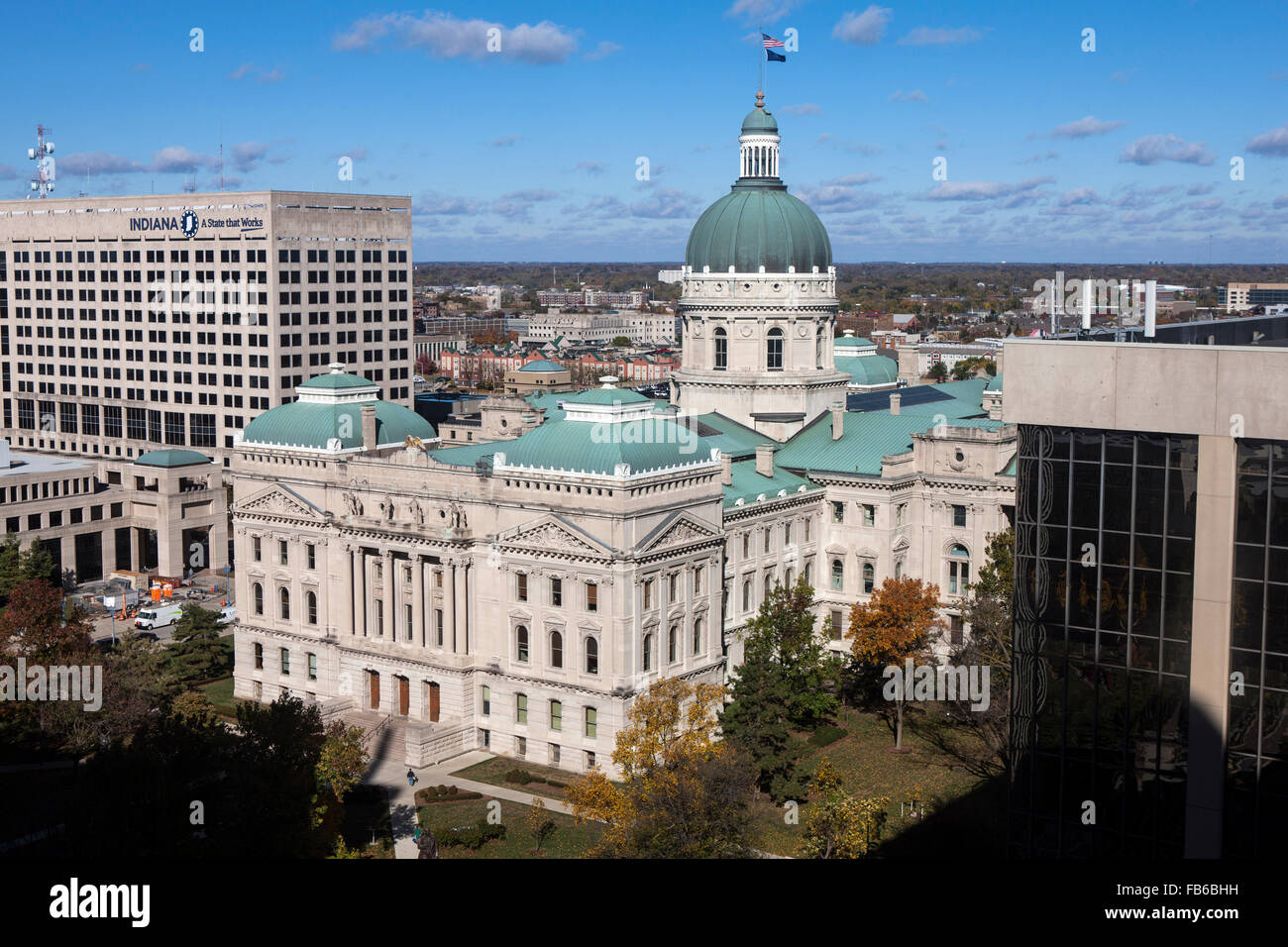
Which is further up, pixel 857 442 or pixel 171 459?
pixel 857 442

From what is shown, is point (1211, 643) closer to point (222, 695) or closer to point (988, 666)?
point (988, 666)

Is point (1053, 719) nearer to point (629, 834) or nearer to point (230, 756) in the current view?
point (629, 834)

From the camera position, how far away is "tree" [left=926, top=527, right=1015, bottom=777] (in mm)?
70938

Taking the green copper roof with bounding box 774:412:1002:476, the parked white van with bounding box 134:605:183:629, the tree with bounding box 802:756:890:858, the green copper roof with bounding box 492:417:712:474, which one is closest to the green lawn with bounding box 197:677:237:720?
the parked white van with bounding box 134:605:183:629

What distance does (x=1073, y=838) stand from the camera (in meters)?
39.1

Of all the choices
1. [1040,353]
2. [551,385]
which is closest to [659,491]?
[1040,353]

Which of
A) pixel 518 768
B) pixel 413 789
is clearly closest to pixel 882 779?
pixel 518 768

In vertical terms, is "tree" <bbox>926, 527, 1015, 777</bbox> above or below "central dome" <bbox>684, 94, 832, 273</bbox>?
below

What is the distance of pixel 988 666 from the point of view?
240 ft

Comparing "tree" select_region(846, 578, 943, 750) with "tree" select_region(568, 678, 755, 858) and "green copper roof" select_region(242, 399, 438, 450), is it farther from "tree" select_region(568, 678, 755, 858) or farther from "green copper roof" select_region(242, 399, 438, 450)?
"green copper roof" select_region(242, 399, 438, 450)

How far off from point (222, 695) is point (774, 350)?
4500 centimetres

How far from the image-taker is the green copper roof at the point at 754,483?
279 ft

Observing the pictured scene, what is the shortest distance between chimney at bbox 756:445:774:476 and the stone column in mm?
54272

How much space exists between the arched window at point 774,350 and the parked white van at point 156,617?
159 feet
